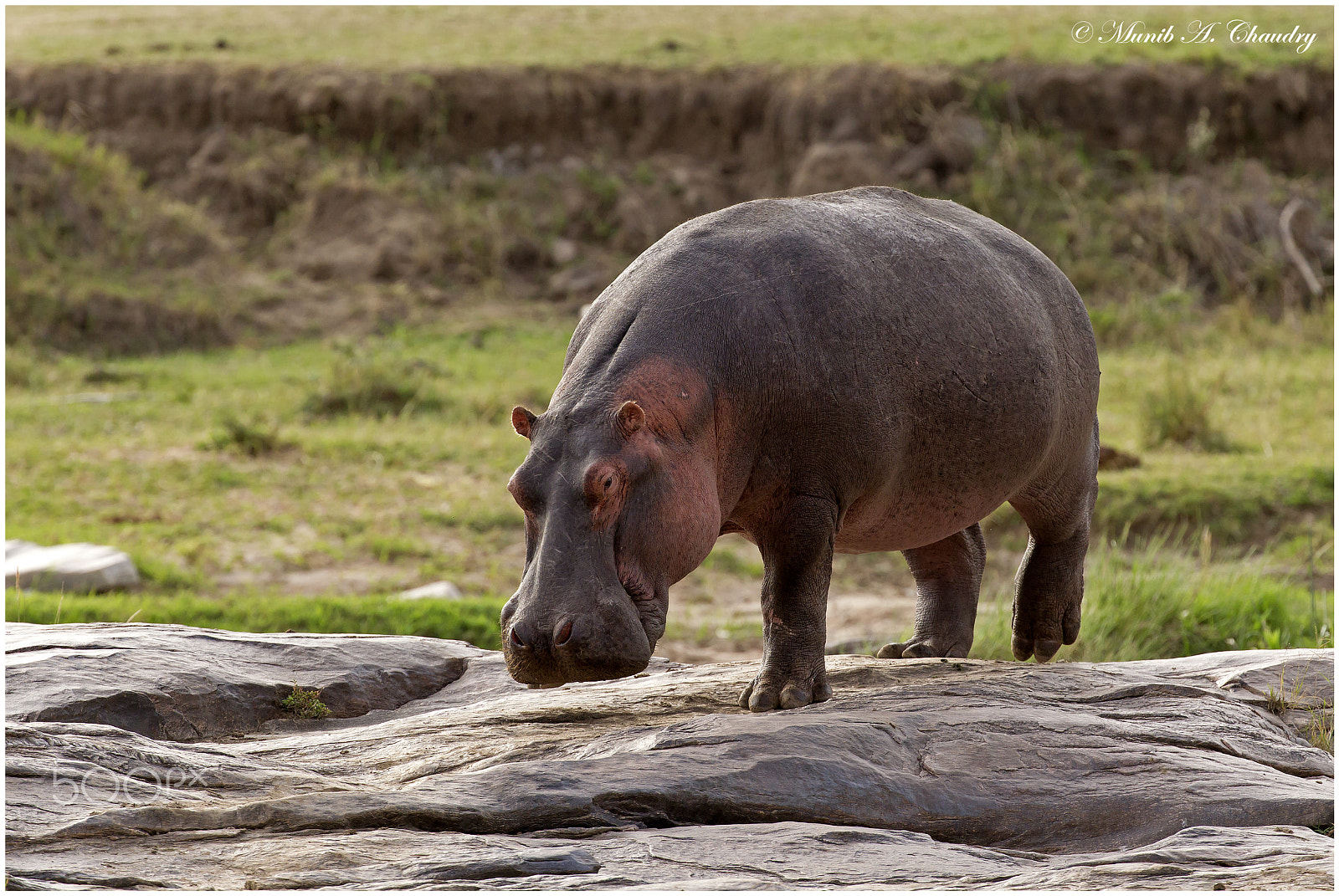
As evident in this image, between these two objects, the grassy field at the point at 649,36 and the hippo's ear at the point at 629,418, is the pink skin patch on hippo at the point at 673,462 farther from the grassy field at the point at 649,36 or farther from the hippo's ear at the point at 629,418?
the grassy field at the point at 649,36

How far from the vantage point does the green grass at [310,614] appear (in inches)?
339

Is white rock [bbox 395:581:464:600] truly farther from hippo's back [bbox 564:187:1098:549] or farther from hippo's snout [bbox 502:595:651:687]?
hippo's snout [bbox 502:595:651:687]

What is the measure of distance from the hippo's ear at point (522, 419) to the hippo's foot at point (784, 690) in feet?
3.90

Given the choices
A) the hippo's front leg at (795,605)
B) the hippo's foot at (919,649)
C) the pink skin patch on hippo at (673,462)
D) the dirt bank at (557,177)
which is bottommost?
the hippo's foot at (919,649)

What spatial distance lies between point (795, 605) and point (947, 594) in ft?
5.07

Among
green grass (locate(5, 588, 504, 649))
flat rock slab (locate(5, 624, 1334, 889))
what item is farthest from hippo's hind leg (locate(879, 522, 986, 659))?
green grass (locate(5, 588, 504, 649))

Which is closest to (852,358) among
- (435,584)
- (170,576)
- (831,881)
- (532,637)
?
(532,637)

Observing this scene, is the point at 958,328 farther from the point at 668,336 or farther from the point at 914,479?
the point at 668,336

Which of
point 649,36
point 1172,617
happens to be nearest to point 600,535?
point 1172,617

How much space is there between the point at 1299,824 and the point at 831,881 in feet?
5.19

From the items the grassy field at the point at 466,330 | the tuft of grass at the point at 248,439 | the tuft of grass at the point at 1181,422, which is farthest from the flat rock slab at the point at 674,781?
the tuft of grass at the point at 1181,422

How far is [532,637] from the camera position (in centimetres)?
372

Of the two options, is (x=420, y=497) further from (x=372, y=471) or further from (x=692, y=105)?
(x=692, y=105)

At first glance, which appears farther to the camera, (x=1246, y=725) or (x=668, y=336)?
(x=1246, y=725)
